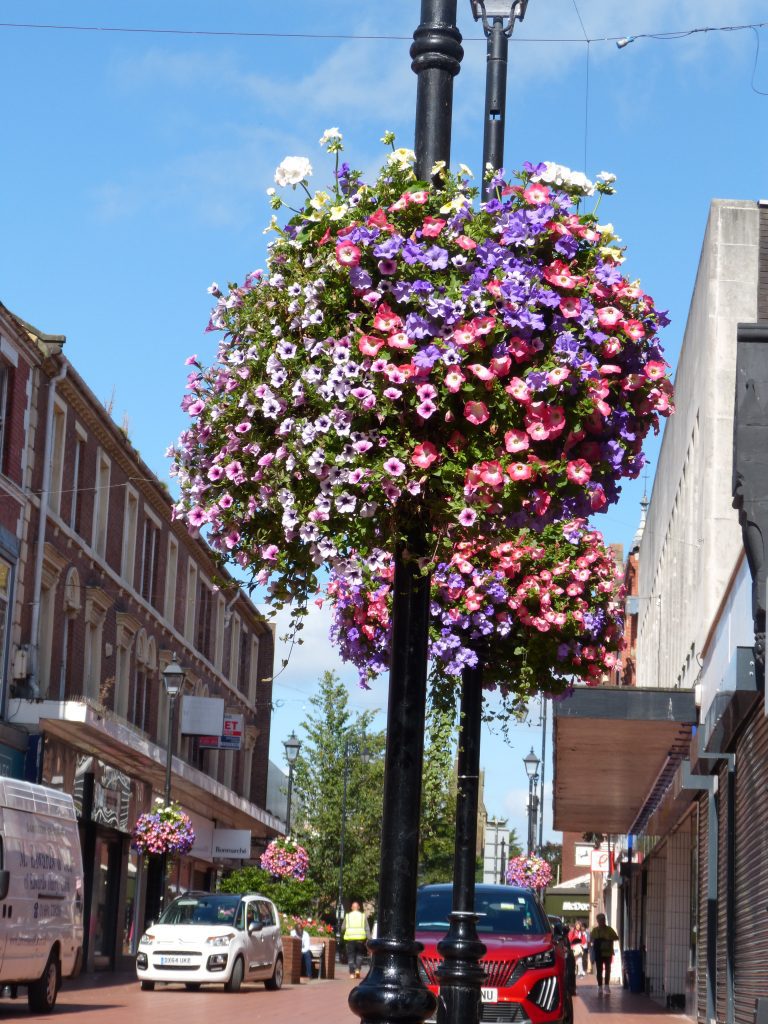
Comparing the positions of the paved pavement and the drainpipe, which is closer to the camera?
the paved pavement

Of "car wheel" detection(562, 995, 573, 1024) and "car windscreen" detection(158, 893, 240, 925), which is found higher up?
"car windscreen" detection(158, 893, 240, 925)

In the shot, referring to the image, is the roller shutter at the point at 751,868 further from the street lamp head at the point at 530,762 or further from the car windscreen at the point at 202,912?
the street lamp head at the point at 530,762

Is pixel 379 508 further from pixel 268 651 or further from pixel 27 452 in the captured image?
pixel 268 651

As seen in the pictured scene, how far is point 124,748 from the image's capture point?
34562 millimetres

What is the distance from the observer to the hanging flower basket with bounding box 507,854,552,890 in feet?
180

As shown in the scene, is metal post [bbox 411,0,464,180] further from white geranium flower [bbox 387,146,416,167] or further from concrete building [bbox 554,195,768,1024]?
concrete building [bbox 554,195,768,1024]

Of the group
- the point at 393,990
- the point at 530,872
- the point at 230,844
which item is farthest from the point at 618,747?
the point at 530,872

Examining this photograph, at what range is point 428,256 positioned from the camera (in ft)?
20.6

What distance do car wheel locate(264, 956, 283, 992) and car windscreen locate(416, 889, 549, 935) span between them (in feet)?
49.8

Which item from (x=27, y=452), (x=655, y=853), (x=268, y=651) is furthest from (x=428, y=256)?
(x=268, y=651)

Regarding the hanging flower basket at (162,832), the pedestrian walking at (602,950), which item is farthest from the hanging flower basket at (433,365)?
the pedestrian walking at (602,950)

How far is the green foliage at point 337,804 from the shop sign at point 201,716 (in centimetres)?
2897

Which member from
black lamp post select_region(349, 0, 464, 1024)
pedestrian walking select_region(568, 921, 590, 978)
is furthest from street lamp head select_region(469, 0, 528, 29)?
pedestrian walking select_region(568, 921, 590, 978)

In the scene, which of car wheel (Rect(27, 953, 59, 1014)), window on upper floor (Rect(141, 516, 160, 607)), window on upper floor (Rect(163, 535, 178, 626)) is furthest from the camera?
window on upper floor (Rect(163, 535, 178, 626))
